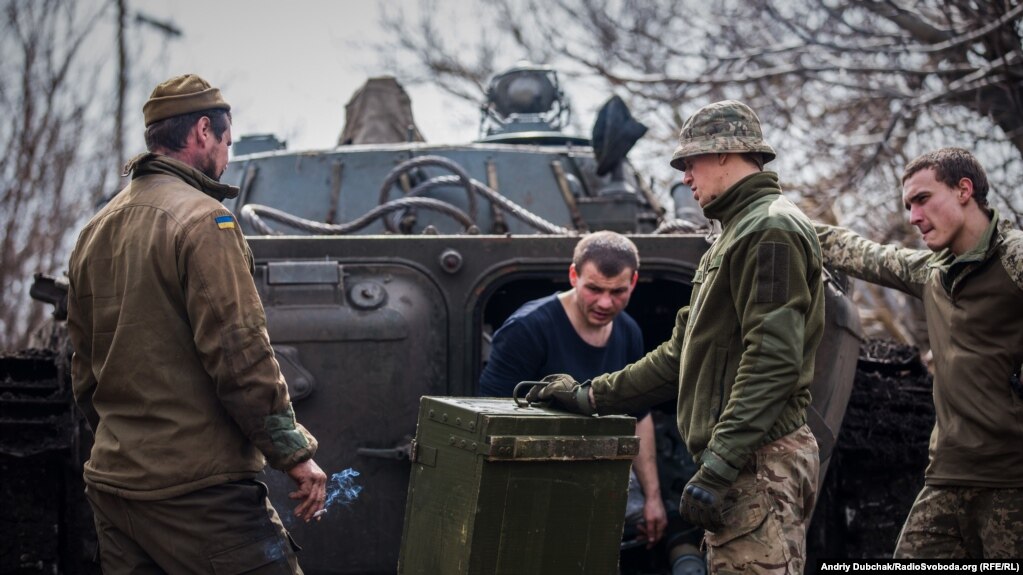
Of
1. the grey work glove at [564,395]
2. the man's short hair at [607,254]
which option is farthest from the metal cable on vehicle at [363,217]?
the grey work glove at [564,395]

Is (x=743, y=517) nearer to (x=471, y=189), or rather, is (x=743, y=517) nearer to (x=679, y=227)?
(x=679, y=227)

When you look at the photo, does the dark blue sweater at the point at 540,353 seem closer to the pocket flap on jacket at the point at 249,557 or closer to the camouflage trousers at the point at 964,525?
the camouflage trousers at the point at 964,525

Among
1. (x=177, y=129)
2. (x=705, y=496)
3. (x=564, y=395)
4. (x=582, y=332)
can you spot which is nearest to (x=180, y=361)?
(x=177, y=129)

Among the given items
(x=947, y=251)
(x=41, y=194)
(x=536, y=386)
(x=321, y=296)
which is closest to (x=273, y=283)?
(x=321, y=296)

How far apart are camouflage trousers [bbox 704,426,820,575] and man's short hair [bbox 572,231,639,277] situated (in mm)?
1253

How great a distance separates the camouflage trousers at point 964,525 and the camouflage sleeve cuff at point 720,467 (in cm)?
100

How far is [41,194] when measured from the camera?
17828mm

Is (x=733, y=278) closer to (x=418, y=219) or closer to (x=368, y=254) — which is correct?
(x=368, y=254)

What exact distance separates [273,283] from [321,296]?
18 centimetres

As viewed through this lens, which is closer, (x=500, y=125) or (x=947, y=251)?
(x=947, y=251)

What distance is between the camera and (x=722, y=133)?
3805mm

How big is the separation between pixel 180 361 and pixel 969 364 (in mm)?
2269

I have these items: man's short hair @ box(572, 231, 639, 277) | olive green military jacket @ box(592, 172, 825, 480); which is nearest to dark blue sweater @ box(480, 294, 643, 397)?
man's short hair @ box(572, 231, 639, 277)

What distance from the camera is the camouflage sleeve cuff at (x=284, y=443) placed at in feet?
11.6
